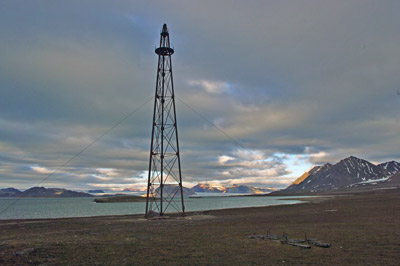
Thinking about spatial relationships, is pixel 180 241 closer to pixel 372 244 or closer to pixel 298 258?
pixel 298 258

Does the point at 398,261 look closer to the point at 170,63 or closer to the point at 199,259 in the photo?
the point at 199,259

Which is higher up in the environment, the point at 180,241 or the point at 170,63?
the point at 170,63

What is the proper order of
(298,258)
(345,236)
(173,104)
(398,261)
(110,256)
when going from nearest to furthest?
(398,261)
(298,258)
(110,256)
(345,236)
(173,104)

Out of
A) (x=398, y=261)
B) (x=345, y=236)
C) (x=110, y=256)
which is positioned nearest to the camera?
(x=398, y=261)

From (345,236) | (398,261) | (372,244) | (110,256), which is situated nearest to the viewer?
(398,261)

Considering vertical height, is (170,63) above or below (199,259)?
above

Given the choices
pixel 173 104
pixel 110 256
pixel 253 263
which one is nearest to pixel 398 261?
pixel 253 263

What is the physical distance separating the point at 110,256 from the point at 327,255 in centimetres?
1148

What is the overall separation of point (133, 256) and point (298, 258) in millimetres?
8673

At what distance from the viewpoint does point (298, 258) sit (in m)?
14.4

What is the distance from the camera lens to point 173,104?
41688mm

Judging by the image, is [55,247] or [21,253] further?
[55,247]

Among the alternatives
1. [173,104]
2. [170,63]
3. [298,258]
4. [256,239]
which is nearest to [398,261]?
[298,258]

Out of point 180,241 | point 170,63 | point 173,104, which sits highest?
point 170,63
